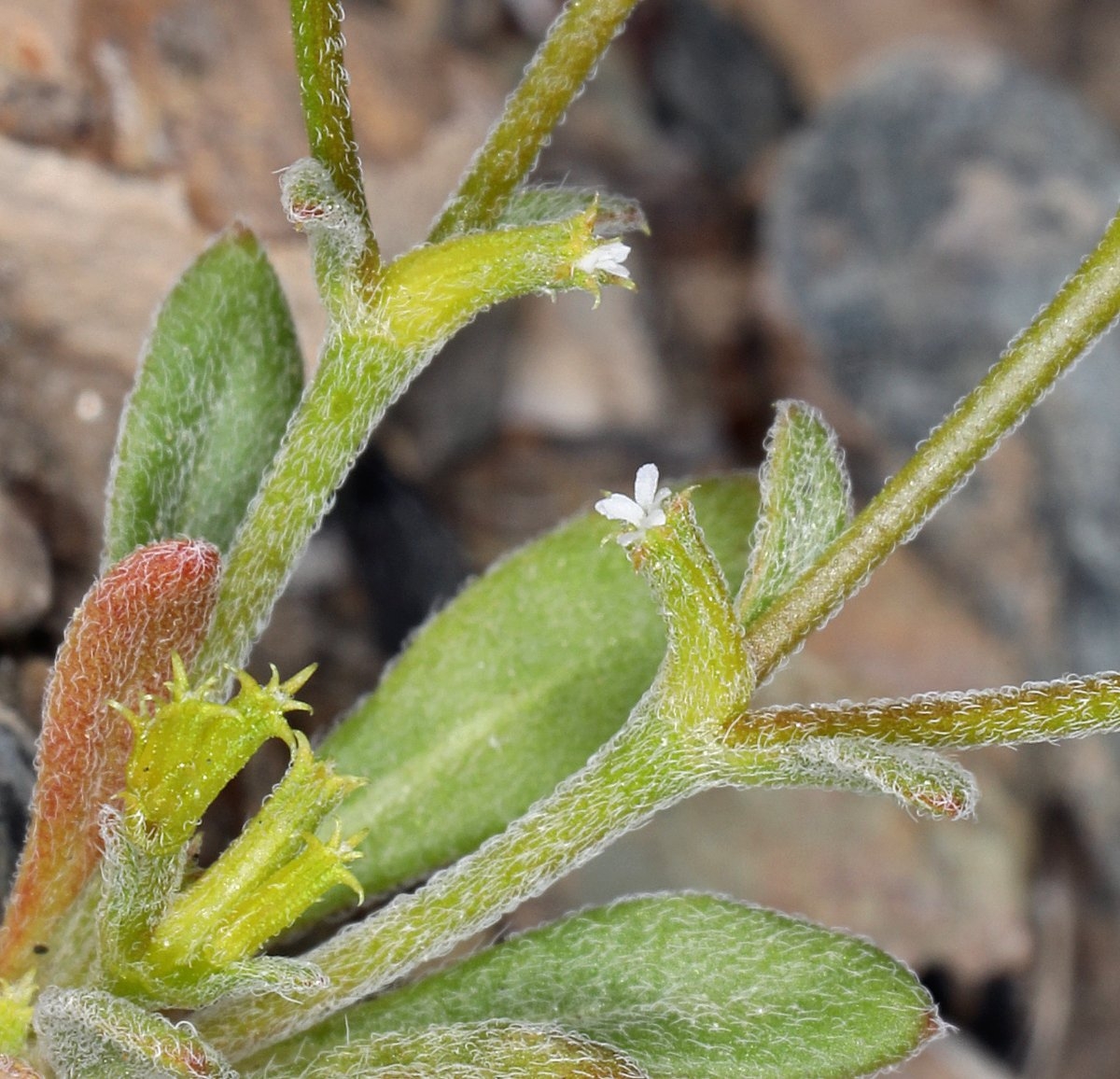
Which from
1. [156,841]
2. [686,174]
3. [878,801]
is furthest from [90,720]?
[686,174]

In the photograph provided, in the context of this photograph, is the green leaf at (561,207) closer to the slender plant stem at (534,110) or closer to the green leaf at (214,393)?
the slender plant stem at (534,110)

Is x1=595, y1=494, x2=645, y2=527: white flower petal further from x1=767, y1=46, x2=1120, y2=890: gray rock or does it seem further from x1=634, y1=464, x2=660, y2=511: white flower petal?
x1=767, y1=46, x2=1120, y2=890: gray rock

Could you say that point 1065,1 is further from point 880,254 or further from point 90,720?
point 90,720

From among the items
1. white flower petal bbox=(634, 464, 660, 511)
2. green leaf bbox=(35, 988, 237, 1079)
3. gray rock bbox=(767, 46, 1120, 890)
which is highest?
gray rock bbox=(767, 46, 1120, 890)

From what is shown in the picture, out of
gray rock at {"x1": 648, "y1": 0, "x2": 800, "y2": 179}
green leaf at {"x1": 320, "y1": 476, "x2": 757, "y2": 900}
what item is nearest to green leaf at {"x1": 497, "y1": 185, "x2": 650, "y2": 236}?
green leaf at {"x1": 320, "y1": 476, "x2": 757, "y2": 900}

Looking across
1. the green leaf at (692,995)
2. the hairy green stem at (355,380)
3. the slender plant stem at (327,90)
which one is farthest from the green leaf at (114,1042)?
the slender plant stem at (327,90)

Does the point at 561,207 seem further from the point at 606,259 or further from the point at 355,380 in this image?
the point at 355,380

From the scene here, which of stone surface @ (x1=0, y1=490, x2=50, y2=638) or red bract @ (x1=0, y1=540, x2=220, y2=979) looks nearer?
red bract @ (x1=0, y1=540, x2=220, y2=979)
